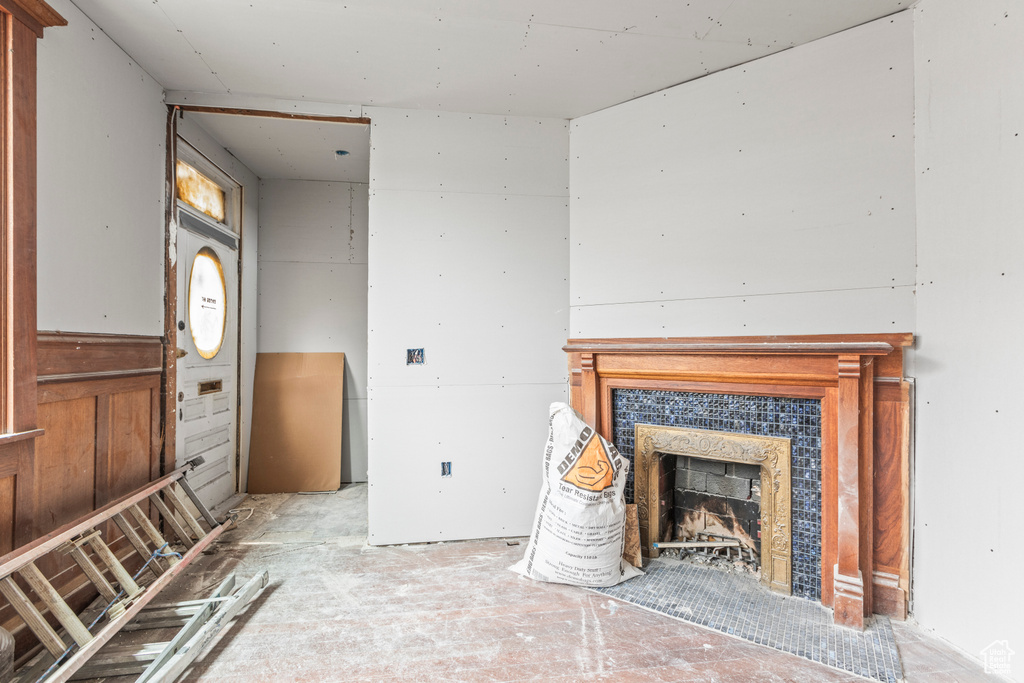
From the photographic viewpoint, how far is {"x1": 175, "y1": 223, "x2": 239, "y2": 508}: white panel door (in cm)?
296

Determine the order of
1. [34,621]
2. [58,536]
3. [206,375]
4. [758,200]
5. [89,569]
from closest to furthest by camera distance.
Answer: [34,621] < [58,536] < [89,569] < [758,200] < [206,375]

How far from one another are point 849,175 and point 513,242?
1748 millimetres

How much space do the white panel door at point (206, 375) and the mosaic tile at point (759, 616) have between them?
2.69 meters

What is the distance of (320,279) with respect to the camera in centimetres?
405

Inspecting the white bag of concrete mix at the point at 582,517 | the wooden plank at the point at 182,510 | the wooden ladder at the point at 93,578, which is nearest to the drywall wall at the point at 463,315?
the white bag of concrete mix at the point at 582,517

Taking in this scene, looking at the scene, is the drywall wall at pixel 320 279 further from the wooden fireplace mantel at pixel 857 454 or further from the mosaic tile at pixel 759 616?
the wooden fireplace mantel at pixel 857 454

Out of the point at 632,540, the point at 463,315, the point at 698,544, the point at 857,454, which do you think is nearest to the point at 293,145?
the point at 463,315

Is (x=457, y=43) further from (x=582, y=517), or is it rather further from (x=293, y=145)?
(x=582, y=517)

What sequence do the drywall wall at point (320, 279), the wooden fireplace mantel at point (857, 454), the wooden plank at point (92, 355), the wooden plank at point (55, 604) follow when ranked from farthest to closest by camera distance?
the drywall wall at point (320, 279) → the wooden fireplace mantel at point (857, 454) → the wooden plank at point (92, 355) → the wooden plank at point (55, 604)

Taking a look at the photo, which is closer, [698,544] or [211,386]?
[698,544]

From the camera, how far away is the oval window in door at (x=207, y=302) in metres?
3.13

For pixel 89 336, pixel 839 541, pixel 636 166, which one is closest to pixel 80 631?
pixel 89 336

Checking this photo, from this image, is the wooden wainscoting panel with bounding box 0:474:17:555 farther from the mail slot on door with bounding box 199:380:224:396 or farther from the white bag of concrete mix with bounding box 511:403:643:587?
the white bag of concrete mix with bounding box 511:403:643:587

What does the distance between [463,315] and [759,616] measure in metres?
2.13
